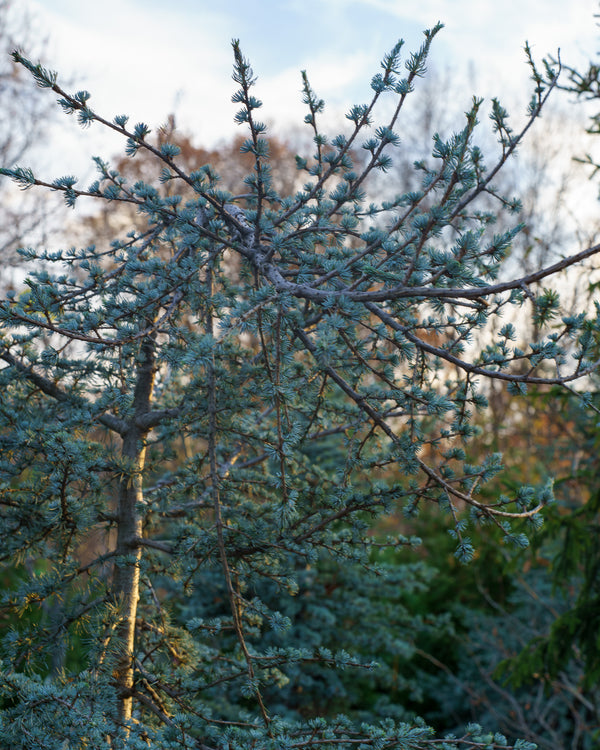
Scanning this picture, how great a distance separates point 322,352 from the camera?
72.4 inches

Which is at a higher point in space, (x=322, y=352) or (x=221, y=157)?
(x=221, y=157)

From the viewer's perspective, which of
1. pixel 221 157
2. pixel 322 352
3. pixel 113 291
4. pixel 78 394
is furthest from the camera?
pixel 221 157

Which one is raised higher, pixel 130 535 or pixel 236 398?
pixel 236 398

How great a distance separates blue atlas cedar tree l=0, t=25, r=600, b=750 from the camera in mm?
2018

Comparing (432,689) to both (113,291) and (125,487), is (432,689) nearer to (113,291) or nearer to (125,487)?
(125,487)

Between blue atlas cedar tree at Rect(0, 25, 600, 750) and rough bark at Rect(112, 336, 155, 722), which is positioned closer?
blue atlas cedar tree at Rect(0, 25, 600, 750)

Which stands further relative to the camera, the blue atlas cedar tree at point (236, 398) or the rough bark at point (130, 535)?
the rough bark at point (130, 535)

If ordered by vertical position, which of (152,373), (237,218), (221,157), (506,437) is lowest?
(152,373)

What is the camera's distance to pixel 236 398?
2.63m

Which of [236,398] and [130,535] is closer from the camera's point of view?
[236,398]

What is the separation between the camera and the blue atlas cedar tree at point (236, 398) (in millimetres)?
2018

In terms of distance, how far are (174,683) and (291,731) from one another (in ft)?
2.01

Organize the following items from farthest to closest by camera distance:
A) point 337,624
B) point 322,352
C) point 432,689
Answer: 1. point 432,689
2. point 337,624
3. point 322,352

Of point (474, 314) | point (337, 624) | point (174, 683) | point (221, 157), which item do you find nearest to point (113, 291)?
point (474, 314)
